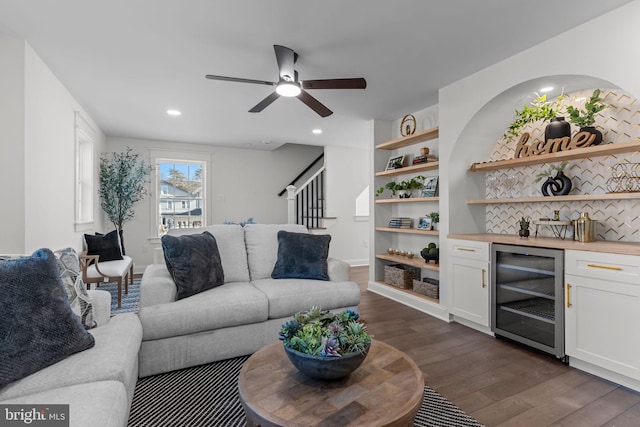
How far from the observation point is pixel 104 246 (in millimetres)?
4184

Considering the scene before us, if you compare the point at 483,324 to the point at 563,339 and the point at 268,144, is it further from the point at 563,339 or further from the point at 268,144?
the point at 268,144

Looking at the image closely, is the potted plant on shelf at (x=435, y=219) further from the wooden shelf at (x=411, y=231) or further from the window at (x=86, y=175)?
the window at (x=86, y=175)

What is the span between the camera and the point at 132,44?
263cm

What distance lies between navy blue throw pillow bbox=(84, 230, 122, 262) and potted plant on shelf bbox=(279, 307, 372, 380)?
3.76 meters

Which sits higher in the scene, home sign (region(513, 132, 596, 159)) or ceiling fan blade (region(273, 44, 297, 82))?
ceiling fan blade (region(273, 44, 297, 82))

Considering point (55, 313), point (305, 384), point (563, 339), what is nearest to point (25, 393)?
point (55, 313)

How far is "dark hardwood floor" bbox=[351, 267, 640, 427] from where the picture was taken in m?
1.82

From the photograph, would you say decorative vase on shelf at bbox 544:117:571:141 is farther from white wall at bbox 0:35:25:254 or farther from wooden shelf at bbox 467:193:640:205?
white wall at bbox 0:35:25:254

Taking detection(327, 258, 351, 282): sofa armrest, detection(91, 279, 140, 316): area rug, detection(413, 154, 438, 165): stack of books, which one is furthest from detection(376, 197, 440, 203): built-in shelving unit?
detection(91, 279, 140, 316): area rug

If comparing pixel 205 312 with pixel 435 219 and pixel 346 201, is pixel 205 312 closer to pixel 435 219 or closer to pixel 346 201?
pixel 435 219

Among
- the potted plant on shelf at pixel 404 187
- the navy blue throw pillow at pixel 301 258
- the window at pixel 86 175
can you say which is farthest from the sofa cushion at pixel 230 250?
the window at pixel 86 175

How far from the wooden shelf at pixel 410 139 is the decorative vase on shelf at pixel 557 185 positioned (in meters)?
1.26

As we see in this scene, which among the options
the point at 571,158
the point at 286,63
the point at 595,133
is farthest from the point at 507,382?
the point at 286,63

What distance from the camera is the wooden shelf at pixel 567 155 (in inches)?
90.4
